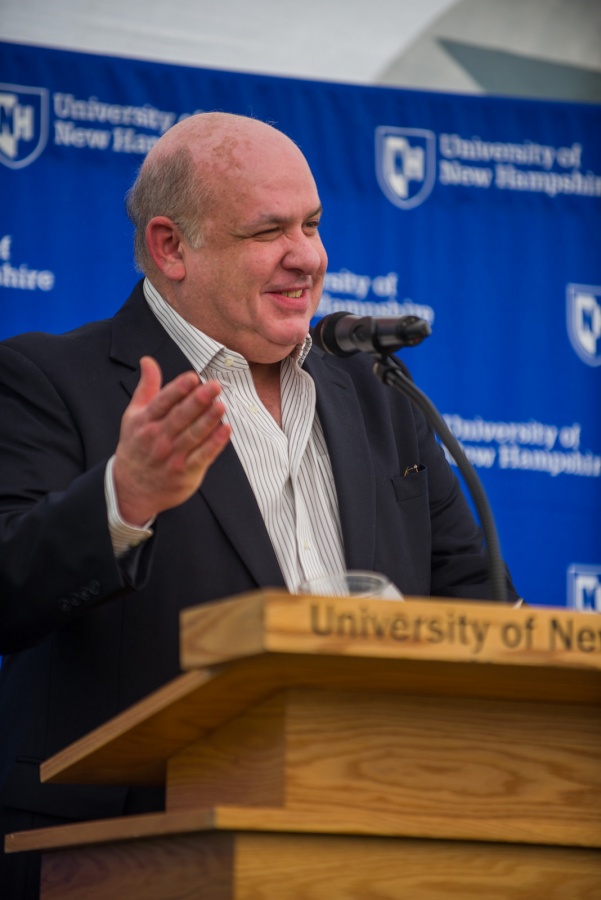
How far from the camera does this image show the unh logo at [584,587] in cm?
467

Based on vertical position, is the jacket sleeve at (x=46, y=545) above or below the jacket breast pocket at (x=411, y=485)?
below

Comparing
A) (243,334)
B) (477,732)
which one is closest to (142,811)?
(477,732)

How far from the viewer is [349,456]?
2.65 meters

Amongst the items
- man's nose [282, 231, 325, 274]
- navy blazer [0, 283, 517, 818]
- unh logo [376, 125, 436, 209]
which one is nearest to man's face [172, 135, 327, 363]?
man's nose [282, 231, 325, 274]

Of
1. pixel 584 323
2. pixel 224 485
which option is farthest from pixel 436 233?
pixel 224 485

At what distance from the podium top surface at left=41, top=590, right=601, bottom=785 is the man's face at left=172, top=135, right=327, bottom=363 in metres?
1.14

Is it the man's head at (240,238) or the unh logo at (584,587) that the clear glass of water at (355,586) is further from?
the unh logo at (584,587)

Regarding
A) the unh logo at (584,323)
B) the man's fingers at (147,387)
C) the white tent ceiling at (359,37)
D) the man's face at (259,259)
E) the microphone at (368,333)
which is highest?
the white tent ceiling at (359,37)

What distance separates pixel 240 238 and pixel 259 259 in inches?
2.7

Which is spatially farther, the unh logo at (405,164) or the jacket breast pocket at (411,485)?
the unh logo at (405,164)

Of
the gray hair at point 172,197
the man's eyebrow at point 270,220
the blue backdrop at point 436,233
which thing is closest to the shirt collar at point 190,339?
the gray hair at point 172,197

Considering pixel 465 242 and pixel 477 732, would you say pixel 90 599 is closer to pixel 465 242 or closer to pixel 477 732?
pixel 477 732

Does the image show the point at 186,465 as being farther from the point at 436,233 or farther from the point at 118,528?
the point at 436,233

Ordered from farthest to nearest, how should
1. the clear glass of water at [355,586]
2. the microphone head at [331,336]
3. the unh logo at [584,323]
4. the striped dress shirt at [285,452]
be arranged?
1. the unh logo at [584,323]
2. the striped dress shirt at [285,452]
3. the microphone head at [331,336]
4. the clear glass of water at [355,586]
